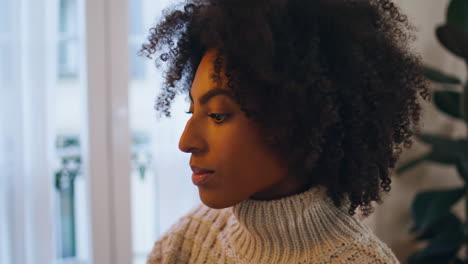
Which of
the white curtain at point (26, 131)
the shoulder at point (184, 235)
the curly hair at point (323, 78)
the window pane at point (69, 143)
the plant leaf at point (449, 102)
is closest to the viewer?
the curly hair at point (323, 78)

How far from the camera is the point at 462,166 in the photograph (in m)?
1.90

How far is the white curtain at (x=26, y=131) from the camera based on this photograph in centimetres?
176

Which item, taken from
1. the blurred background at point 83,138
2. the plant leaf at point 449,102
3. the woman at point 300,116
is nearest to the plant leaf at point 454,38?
the plant leaf at point 449,102

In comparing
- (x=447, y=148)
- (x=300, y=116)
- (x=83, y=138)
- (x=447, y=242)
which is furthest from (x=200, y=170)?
(x=447, y=242)

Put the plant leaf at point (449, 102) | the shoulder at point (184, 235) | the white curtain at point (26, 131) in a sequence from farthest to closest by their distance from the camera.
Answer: the plant leaf at point (449, 102)
the white curtain at point (26, 131)
the shoulder at point (184, 235)

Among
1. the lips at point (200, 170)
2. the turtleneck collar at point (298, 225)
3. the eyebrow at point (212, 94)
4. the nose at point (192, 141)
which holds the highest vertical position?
the eyebrow at point (212, 94)

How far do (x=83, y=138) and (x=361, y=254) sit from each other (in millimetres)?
1407

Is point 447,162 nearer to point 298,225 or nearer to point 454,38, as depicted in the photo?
point 454,38

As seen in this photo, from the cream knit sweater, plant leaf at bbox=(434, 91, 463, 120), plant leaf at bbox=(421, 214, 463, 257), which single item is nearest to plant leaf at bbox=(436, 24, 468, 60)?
plant leaf at bbox=(434, 91, 463, 120)

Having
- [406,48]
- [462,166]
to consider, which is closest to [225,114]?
[406,48]

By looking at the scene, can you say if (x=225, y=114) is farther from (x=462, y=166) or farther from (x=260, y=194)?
(x=462, y=166)

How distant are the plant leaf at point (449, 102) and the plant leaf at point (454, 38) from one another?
0.65 feet

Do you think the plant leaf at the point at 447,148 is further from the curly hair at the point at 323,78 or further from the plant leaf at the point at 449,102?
the curly hair at the point at 323,78

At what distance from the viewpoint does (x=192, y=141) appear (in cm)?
70
